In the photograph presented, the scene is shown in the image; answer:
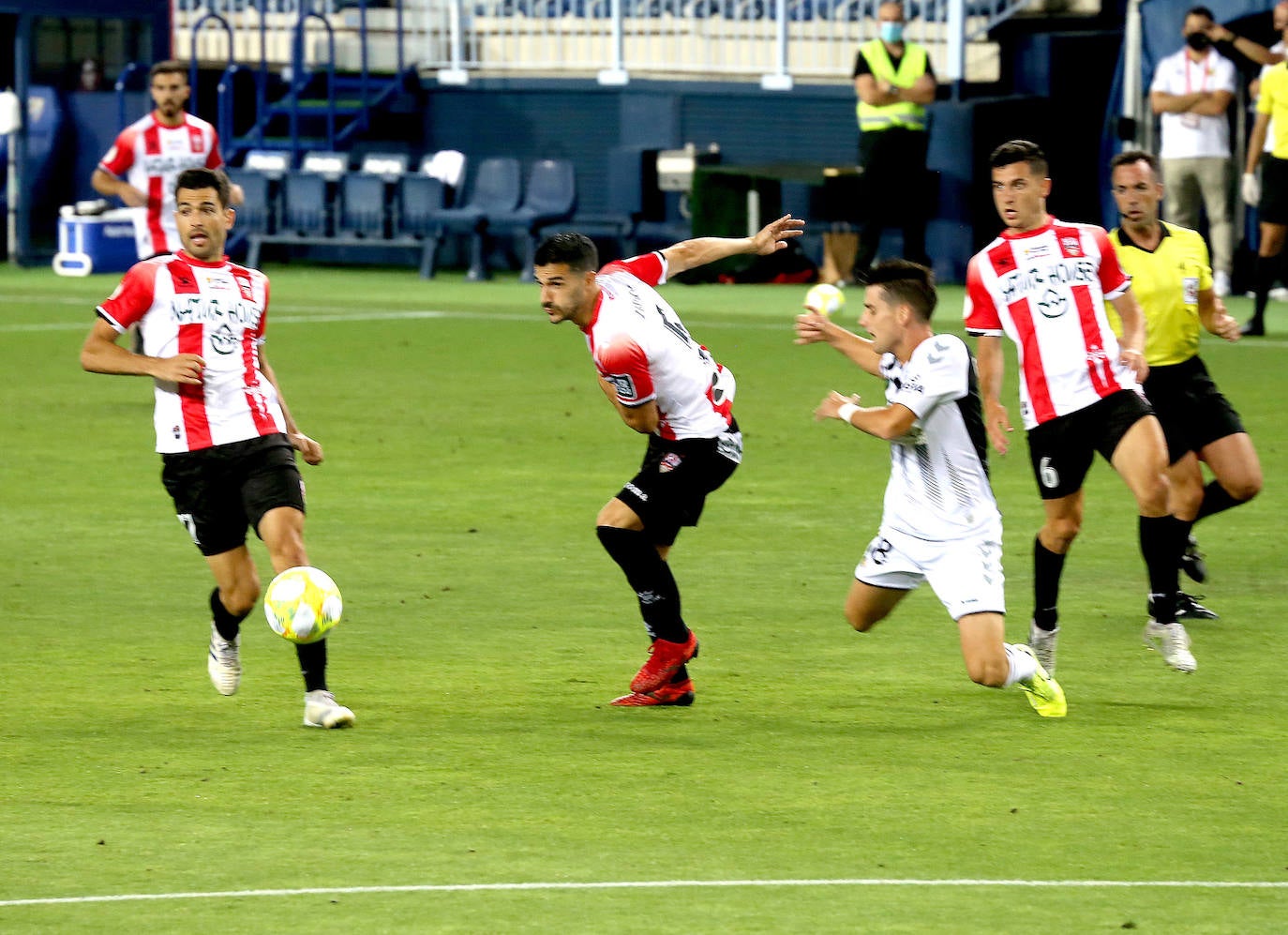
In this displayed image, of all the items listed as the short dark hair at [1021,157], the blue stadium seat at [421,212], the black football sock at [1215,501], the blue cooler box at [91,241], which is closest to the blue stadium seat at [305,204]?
the blue stadium seat at [421,212]

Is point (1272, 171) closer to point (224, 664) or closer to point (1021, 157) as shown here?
point (1021, 157)

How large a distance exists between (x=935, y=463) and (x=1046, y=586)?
916mm

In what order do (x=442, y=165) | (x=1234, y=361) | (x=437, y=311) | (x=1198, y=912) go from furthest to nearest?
(x=442, y=165) → (x=437, y=311) → (x=1234, y=361) → (x=1198, y=912)

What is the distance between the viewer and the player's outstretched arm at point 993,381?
825 centimetres

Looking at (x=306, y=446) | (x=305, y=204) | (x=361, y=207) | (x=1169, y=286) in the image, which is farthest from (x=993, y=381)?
(x=305, y=204)

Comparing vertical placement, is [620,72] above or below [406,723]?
above

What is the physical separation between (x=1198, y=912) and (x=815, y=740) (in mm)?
1983

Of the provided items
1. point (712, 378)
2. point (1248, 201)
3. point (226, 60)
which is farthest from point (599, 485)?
point (226, 60)

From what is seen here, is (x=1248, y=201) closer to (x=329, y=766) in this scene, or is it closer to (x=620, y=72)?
(x=620, y=72)

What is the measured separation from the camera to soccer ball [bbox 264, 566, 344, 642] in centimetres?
725

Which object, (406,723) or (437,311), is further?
(437,311)

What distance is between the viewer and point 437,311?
2312 centimetres

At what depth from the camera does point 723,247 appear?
8297 millimetres

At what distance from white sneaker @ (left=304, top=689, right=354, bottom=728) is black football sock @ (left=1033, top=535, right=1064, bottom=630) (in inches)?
90.7
